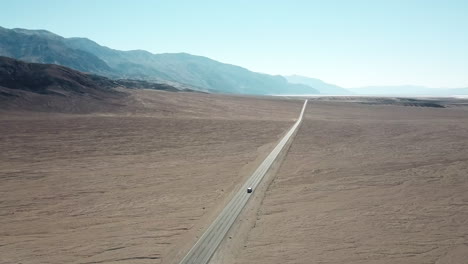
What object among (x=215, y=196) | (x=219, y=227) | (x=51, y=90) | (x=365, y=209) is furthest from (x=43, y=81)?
(x=365, y=209)

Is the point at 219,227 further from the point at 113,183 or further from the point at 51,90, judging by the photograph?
the point at 51,90

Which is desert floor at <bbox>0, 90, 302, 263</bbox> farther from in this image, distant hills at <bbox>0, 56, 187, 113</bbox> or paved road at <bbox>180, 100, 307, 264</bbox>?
distant hills at <bbox>0, 56, 187, 113</bbox>

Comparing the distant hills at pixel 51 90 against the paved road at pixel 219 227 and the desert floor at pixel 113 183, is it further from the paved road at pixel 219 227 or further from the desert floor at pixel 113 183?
the paved road at pixel 219 227

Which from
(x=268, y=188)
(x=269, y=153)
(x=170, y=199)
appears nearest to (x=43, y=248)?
(x=170, y=199)

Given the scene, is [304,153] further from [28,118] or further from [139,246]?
[28,118]

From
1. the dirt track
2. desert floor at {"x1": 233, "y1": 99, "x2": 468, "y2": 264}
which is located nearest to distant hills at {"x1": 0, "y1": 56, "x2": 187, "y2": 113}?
the dirt track
